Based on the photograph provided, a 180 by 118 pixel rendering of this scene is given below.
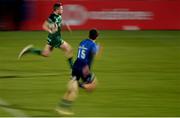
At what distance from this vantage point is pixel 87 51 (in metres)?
11.7

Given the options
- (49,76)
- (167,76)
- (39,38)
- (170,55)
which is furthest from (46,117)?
(39,38)

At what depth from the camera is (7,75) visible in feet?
54.5

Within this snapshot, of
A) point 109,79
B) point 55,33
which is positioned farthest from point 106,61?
point 109,79

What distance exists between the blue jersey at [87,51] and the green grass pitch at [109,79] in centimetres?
120

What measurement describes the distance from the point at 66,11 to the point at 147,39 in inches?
172

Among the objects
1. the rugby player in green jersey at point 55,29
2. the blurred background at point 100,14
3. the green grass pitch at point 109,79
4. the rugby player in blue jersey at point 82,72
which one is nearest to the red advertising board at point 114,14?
the blurred background at point 100,14

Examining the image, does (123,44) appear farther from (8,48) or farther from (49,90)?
(49,90)

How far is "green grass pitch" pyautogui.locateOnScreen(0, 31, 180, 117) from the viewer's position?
12859mm

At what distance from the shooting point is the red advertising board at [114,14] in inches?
1072

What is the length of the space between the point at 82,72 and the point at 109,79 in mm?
4454

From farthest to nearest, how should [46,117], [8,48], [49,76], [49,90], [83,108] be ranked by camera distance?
[8,48]
[49,76]
[49,90]
[83,108]
[46,117]

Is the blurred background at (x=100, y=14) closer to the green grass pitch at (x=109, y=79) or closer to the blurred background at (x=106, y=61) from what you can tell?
the blurred background at (x=106, y=61)

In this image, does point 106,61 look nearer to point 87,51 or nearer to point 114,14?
point 87,51

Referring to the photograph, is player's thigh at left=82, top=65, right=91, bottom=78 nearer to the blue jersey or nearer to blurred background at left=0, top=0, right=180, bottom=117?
the blue jersey
